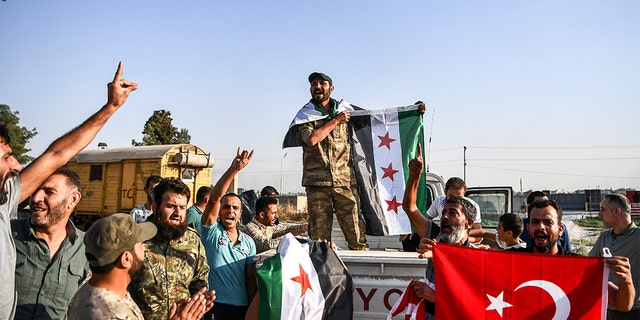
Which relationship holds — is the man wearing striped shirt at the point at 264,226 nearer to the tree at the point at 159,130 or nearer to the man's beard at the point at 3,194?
the man's beard at the point at 3,194

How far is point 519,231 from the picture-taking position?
503 centimetres

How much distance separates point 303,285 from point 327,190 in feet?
5.71

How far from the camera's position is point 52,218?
10.6 ft

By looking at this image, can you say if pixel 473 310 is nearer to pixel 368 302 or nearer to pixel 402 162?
pixel 368 302

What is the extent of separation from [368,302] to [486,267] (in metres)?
0.95

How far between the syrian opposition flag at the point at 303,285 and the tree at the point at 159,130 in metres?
31.1

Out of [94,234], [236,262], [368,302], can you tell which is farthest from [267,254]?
[94,234]

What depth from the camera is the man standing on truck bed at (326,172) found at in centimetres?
552

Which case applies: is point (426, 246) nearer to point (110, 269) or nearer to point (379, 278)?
point (379, 278)

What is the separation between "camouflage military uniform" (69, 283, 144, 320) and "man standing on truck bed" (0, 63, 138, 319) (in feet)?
1.51

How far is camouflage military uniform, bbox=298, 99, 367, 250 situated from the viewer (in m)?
5.52

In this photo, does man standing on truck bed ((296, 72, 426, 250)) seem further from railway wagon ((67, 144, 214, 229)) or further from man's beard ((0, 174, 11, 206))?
railway wagon ((67, 144, 214, 229))

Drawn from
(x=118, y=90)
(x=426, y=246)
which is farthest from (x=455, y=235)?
(x=118, y=90)

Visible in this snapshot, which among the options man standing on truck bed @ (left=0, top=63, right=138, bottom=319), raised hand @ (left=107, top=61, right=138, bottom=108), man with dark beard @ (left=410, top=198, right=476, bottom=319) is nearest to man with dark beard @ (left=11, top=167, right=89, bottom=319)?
man standing on truck bed @ (left=0, top=63, right=138, bottom=319)
